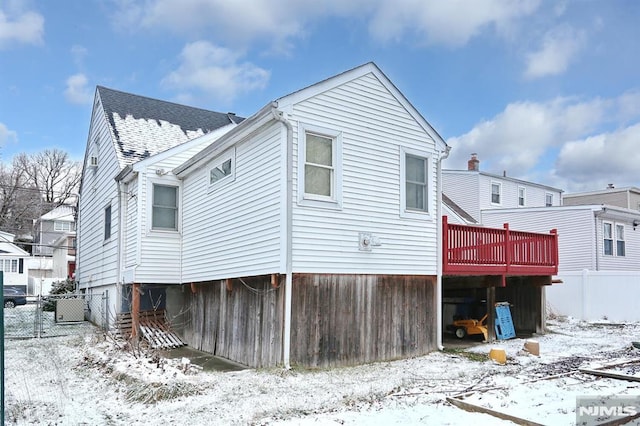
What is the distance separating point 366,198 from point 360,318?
2.42 metres

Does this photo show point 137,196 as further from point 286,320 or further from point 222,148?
point 286,320

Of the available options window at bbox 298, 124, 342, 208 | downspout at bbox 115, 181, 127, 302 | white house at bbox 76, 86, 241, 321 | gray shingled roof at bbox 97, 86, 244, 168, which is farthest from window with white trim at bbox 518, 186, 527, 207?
downspout at bbox 115, 181, 127, 302

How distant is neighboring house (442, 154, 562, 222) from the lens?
90.0 ft

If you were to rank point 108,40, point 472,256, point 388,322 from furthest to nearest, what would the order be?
Answer: 1. point 108,40
2. point 472,256
3. point 388,322

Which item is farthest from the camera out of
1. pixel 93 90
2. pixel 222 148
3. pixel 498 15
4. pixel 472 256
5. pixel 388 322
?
pixel 93 90

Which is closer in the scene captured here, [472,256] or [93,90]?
[472,256]

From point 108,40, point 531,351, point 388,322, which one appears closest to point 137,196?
point 108,40

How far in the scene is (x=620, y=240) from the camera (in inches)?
945

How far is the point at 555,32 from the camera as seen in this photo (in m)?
14.4

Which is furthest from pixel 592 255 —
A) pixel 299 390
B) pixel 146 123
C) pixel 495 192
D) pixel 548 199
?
pixel 299 390

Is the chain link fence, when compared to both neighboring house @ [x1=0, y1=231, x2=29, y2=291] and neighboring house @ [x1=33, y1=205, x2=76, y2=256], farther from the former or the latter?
neighboring house @ [x1=33, y1=205, x2=76, y2=256]

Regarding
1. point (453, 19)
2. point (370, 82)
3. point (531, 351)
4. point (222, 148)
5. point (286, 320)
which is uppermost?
point (453, 19)

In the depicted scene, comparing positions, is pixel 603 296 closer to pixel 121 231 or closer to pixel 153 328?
pixel 153 328

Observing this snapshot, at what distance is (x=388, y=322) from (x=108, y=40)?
39.5 ft
